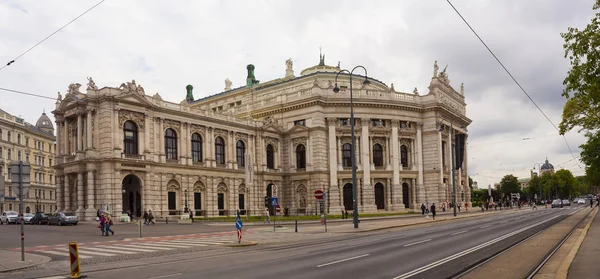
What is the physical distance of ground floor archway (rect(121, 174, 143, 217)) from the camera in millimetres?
57309

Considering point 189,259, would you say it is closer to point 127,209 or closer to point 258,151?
point 127,209

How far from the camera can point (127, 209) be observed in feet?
191

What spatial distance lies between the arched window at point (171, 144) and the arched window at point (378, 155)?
30.6 metres

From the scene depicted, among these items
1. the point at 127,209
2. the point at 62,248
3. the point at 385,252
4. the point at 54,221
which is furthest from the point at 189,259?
the point at 127,209

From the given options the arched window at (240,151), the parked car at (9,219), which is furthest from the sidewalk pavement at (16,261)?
the arched window at (240,151)

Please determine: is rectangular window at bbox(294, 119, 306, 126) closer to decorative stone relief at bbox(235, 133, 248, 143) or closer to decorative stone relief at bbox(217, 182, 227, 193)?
decorative stone relief at bbox(235, 133, 248, 143)

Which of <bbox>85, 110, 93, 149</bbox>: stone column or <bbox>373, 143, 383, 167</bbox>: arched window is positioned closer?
<bbox>85, 110, 93, 149</bbox>: stone column

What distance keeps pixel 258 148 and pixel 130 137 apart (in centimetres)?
2039

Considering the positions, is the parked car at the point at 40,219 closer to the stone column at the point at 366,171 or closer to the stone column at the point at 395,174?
the stone column at the point at 366,171

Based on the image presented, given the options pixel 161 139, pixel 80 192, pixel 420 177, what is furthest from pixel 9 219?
pixel 420 177

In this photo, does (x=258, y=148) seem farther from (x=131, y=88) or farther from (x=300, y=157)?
(x=131, y=88)

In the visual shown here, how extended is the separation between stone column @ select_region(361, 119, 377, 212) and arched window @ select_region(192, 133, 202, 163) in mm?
24012

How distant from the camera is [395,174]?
252ft

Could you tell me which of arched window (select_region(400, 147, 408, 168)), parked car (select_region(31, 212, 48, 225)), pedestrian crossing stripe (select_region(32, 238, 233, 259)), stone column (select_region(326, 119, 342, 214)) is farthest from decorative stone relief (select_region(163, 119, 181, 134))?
arched window (select_region(400, 147, 408, 168))
